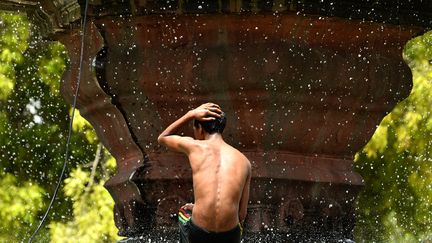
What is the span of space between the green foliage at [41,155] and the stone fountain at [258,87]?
7762mm

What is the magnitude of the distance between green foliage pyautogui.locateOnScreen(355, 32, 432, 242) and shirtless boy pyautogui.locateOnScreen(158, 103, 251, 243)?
8.47 m

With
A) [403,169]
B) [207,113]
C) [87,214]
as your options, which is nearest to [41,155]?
[87,214]

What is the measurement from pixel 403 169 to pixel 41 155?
15.4 ft

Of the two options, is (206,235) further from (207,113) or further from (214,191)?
(207,113)

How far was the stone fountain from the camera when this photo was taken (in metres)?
6.68

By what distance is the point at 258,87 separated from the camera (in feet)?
22.0

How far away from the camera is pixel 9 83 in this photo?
15141 mm

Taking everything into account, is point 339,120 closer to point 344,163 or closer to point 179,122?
point 344,163

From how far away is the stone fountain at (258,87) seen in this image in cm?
668

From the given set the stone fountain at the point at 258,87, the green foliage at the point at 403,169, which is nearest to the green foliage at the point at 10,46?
the green foliage at the point at 403,169

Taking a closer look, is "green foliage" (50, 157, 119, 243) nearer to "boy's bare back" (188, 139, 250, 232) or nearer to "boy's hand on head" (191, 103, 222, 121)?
"boy's hand on head" (191, 103, 222, 121)

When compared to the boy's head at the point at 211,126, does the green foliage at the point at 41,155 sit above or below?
below

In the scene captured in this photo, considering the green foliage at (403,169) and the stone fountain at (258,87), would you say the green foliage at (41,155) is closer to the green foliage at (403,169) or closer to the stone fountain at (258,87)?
the green foliage at (403,169)

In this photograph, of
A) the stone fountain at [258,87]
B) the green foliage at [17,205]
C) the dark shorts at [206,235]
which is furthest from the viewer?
the green foliage at [17,205]
